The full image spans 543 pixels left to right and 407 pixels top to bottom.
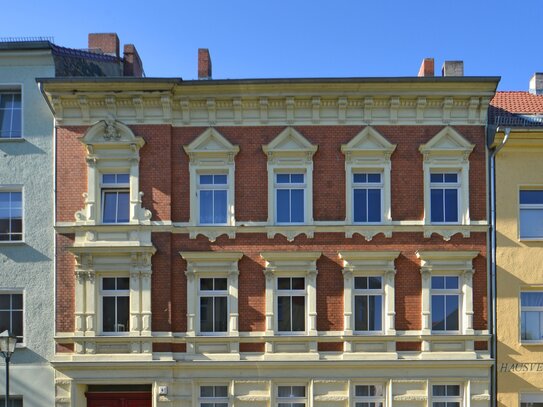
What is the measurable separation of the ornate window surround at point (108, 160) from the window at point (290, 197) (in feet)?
11.6

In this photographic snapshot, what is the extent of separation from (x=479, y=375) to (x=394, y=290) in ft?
10.1

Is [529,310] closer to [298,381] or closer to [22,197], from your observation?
[298,381]

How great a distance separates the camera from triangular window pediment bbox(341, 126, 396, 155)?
15.3 m

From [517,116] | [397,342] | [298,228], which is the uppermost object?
[517,116]

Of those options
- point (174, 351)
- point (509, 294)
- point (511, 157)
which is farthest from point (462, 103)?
point (174, 351)

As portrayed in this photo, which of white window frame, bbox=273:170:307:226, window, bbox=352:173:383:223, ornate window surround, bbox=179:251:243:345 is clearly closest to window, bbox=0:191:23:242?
ornate window surround, bbox=179:251:243:345

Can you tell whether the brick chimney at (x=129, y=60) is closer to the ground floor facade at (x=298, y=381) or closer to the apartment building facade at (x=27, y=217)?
the apartment building facade at (x=27, y=217)

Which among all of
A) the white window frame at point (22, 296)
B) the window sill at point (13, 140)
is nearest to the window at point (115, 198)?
the window sill at point (13, 140)

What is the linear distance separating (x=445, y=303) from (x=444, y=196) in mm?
2892

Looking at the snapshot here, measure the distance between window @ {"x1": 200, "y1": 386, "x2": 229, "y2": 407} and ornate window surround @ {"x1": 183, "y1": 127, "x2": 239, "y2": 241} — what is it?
3.98m

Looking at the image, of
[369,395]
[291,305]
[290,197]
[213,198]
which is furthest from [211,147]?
[369,395]

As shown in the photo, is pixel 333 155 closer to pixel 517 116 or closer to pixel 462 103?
pixel 462 103

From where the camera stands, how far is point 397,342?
15.0 m

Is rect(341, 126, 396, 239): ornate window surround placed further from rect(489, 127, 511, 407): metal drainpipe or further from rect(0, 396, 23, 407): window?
rect(0, 396, 23, 407): window
